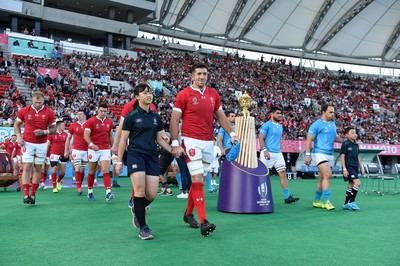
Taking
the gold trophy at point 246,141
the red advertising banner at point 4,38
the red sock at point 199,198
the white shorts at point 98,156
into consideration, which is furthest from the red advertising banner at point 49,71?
the red sock at point 199,198

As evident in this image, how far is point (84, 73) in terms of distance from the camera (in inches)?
1163

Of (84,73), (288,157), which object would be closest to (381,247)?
(288,157)

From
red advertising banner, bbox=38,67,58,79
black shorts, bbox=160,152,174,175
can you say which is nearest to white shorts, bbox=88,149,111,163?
black shorts, bbox=160,152,174,175

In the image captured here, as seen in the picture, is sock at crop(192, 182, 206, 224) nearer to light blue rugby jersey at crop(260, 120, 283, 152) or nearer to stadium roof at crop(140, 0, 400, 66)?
light blue rugby jersey at crop(260, 120, 283, 152)

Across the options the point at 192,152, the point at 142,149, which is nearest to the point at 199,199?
the point at 192,152

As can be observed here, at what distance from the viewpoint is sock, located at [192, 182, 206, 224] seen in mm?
5145

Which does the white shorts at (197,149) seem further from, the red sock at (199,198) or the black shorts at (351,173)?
the black shorts at (351,173)

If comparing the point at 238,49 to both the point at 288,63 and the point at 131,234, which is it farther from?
the point at 131,234

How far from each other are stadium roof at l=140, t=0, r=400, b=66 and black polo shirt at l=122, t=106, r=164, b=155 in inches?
1426

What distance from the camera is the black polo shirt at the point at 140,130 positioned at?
16.8 feet

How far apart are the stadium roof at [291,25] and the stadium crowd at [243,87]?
268cm

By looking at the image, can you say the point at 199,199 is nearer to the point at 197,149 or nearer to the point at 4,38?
the point at 197,149

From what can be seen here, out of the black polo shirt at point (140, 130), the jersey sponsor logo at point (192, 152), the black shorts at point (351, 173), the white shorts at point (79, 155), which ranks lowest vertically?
the black shorts at point (351, 173)

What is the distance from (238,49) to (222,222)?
43.1 meters
